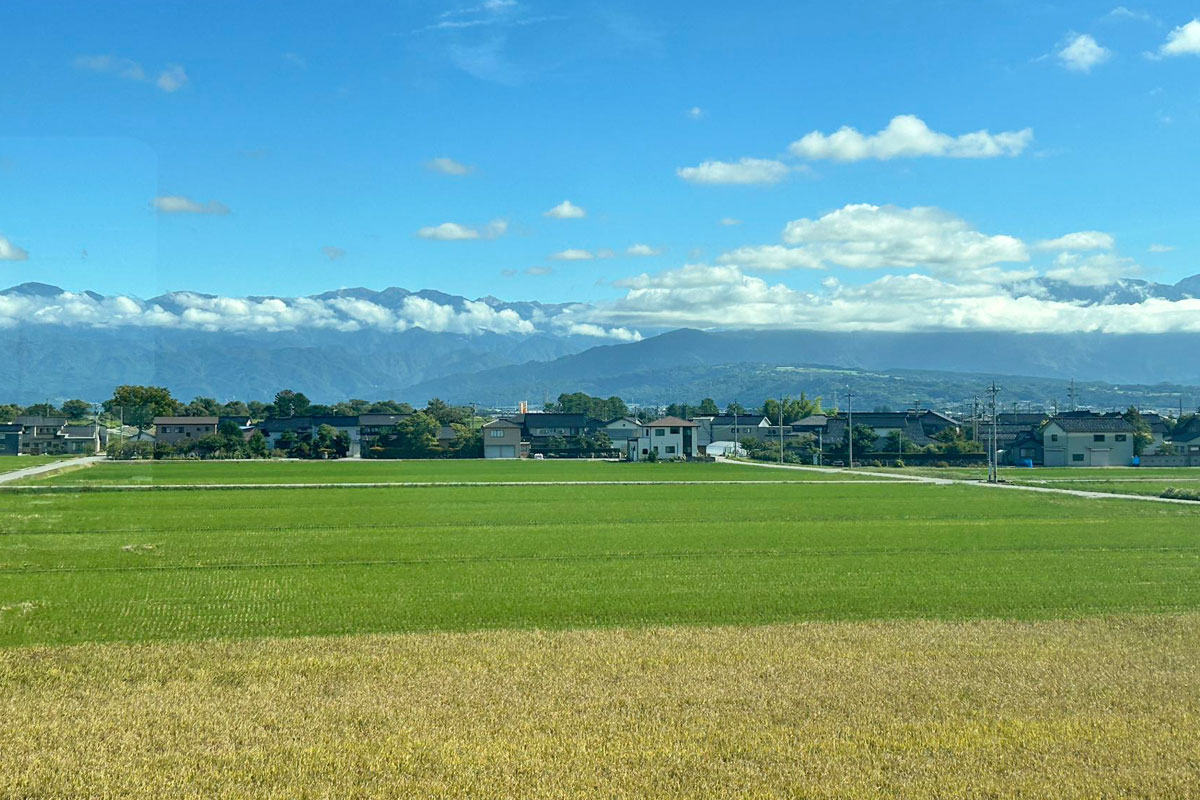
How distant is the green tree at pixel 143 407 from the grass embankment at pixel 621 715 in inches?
3155

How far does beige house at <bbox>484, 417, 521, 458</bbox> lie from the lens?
97.2m

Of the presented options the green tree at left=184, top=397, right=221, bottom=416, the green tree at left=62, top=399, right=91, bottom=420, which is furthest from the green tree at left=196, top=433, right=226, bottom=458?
the green tree at left=184, top=397, right=221, bottom=416

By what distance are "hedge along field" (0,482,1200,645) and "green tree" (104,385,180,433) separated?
59.1m

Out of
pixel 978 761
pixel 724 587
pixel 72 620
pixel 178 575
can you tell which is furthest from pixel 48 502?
pixel 978 761

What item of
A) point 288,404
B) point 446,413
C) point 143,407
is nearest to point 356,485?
point 143,407

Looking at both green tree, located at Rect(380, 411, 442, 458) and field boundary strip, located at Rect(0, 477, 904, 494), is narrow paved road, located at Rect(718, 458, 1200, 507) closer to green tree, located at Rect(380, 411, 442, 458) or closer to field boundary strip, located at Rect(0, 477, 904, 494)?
field boundary strip, located at Rect(0, 477, 904, 494)

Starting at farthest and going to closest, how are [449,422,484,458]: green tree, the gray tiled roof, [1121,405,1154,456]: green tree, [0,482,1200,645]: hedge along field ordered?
1. [449,422,484,458]: green tree
2. [1121,405,1154,456]: green tree
3. the gray tiled roof
4. [0,482,1200,645]: hedge along field

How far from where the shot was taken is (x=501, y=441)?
9781cm

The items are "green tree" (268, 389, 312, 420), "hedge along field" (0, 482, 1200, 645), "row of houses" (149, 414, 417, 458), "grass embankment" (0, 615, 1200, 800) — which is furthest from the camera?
"green tree" (268, 389, 312, 420)

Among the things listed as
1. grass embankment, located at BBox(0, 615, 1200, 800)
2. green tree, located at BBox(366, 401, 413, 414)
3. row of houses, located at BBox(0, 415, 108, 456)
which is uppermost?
green tree, located at BBox(366, 401, 413, 414)

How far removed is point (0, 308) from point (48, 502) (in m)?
11.6

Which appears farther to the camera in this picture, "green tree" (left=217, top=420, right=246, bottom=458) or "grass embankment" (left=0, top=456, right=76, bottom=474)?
"green tree" (left=217, top=420, right=246, bottom=458)

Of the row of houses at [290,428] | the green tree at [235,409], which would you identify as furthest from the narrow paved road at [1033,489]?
the green tree at [235,409]

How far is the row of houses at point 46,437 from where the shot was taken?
92.3m
